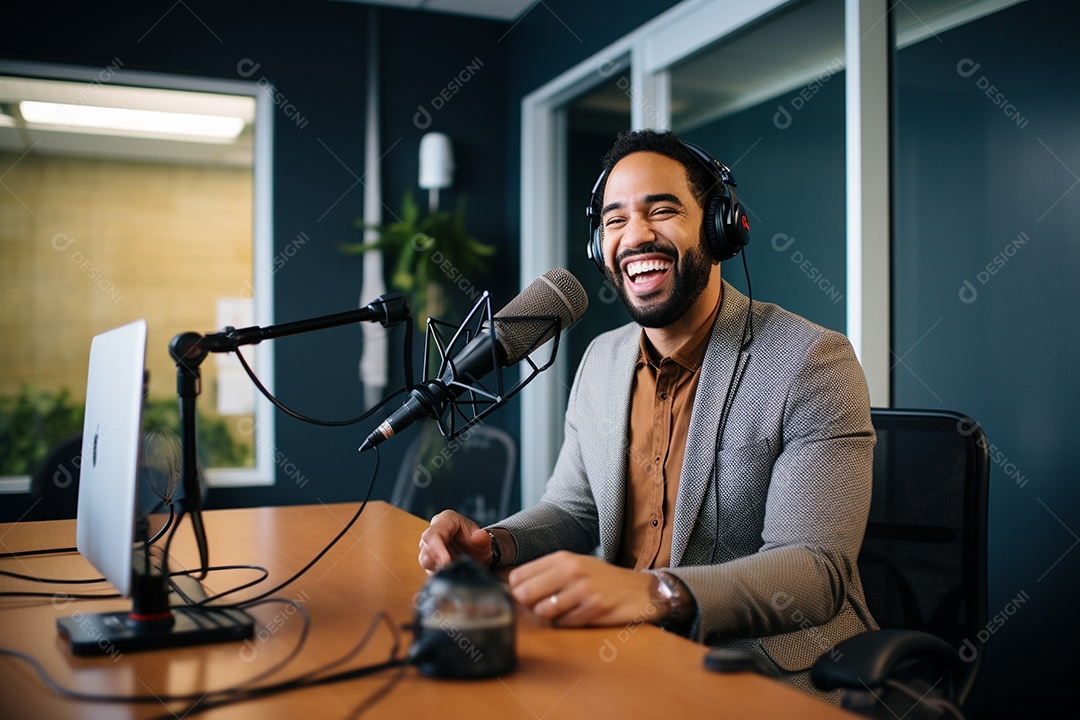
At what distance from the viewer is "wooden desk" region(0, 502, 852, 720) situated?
81 centimetres

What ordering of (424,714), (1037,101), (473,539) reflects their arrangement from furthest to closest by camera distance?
(1037,101), (473,539), (424,714)

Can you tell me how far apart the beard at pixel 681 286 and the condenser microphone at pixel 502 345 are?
33 centimetres

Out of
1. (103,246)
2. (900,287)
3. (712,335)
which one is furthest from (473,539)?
(103,246)

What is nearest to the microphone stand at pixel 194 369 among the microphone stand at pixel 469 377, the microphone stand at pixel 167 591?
the microphone stand at pixel 167 591

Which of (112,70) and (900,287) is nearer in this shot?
(900,287)

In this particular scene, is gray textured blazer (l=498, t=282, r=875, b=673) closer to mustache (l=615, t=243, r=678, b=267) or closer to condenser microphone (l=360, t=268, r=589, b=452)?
mustache (l=615, t=243, r=678, b=267)

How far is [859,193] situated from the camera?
2.41 metres

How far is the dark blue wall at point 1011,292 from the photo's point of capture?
1.98 metres

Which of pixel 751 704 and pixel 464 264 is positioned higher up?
pixel 464 264

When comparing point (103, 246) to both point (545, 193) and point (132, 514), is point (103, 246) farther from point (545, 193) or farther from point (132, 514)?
point (132, 514)

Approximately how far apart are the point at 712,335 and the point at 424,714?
939 mm

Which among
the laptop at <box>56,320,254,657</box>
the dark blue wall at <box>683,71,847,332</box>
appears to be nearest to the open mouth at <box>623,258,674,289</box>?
the laptop at <box>56,320,254,657</box>

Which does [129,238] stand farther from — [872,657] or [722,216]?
[872,657]

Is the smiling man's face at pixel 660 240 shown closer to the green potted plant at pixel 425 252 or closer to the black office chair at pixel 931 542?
the black office chair at pixel 931 542
